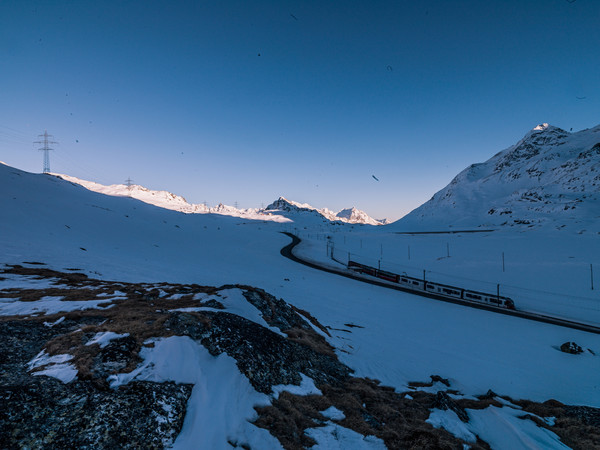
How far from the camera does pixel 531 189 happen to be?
Result: 102250mm

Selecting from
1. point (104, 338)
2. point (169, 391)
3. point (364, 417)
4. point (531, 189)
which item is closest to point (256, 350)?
point (169, 391)

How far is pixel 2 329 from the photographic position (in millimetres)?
7246

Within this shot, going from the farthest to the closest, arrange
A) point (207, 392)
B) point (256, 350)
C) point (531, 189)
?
1. point (531, 189)
2. point (256, 350)
3. point (207, 392)

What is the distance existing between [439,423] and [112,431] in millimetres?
8789

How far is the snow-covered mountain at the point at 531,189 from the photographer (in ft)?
256

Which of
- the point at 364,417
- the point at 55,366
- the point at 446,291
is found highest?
the point at 55,366

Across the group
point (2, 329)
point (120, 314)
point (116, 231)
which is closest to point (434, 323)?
point (120, 314)

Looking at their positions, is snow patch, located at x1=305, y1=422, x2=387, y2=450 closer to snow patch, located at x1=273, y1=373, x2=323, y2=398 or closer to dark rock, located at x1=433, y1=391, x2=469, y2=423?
snow patch, located at x1=273, y1=373, x2=323, y2=398

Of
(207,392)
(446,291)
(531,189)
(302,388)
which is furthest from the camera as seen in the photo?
(531,189)

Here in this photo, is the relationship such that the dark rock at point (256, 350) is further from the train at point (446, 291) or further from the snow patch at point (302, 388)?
the train at point (446, 291)

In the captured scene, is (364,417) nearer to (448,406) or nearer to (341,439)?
(341,439)

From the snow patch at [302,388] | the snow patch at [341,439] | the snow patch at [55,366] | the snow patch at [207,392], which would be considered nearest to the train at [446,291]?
the snow patch at [302,388]

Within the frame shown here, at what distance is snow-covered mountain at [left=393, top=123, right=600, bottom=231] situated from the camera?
256 ft

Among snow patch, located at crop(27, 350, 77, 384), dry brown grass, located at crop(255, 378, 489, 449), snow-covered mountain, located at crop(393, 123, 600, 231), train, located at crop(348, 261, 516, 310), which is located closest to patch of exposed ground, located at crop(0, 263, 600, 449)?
dry brown grass, located at crop(255, 378, 489, 449)
